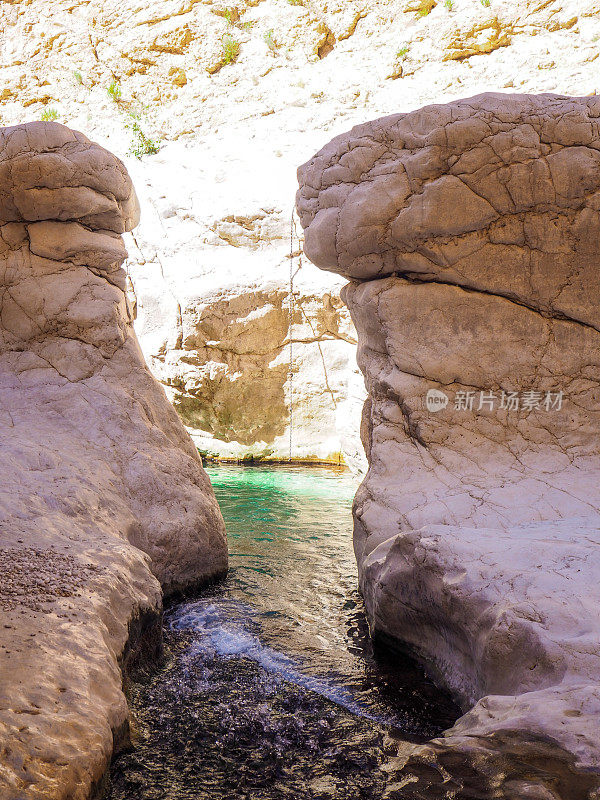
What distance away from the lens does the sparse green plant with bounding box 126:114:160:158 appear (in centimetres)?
1539

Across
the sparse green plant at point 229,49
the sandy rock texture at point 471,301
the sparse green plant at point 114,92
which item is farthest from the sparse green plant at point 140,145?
the sandy rock texture at point 471,301

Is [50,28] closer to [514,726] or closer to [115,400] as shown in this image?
[115,400]

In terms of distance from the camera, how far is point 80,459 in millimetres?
4148

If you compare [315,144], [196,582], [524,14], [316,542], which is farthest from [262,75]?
[196,582]

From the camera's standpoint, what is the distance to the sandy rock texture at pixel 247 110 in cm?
1177

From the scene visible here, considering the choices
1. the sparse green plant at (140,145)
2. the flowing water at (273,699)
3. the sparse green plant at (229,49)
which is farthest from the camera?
the sparse green plant at (229,49)

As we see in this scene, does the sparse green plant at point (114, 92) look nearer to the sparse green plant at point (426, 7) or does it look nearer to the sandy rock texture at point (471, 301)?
the sparse green plant at point (426, 7)

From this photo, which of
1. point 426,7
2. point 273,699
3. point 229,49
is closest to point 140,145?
point 229,49

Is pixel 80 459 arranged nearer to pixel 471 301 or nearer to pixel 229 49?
pixel 471 301

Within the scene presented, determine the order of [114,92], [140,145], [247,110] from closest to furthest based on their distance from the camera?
[140,145] → [247,110] → [114,92]

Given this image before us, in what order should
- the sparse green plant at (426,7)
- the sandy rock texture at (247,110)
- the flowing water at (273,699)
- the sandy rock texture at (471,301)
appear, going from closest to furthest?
the flowing water at (273,699), the sandy rock texture at (471,301), the sandy rock texture at (247,110), the sparse green plant at (426,7)

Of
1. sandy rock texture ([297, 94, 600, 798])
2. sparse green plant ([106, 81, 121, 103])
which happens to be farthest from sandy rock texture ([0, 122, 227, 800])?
sparse green plant ([106, 81, 121, 103])

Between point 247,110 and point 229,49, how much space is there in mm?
2341

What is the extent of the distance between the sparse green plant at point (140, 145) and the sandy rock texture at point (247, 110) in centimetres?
10
